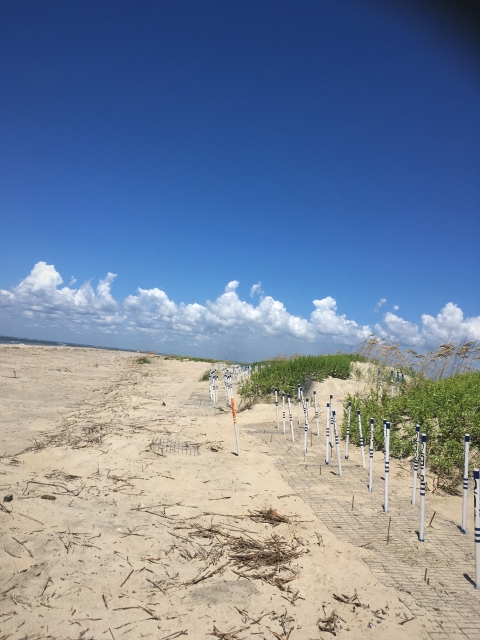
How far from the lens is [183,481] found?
7.36m

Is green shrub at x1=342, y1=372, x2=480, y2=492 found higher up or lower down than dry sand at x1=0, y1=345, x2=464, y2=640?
higher up

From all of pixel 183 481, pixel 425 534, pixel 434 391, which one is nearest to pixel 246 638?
pixel 425 534

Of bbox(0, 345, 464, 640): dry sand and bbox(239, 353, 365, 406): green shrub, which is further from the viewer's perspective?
bbox(239, 353, 365, 406): green shrub

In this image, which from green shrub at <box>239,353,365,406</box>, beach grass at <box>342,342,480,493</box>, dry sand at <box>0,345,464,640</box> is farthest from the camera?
green shrub at <box>239,353,365,406</box>

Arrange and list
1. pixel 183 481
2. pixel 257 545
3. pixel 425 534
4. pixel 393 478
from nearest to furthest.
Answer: pixel 257 545 → pixel 425 534 → pixel 183 481 → pixel 393 478

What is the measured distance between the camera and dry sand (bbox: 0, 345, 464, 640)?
149 inches

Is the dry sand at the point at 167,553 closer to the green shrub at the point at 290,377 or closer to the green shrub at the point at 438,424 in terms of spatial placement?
the green shrub at the point at 438,424

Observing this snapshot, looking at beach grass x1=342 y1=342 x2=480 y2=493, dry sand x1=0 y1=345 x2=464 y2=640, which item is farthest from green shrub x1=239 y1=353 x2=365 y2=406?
dry sand x1=0 y1=345 x2=464 y2=640

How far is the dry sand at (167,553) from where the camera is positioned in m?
3.78

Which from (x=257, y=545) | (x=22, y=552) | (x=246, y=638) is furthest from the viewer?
(x=257, y=545)

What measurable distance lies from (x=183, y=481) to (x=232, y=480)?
3.00ft

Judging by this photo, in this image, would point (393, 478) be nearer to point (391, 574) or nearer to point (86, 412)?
point (391, 574)

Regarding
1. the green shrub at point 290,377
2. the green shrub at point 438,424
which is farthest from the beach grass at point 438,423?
the green shrub at point 290,377

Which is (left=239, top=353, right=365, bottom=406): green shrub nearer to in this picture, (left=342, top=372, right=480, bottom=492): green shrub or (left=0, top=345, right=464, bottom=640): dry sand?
(left=342, top=372, right=480, bottom=492): green shrub
